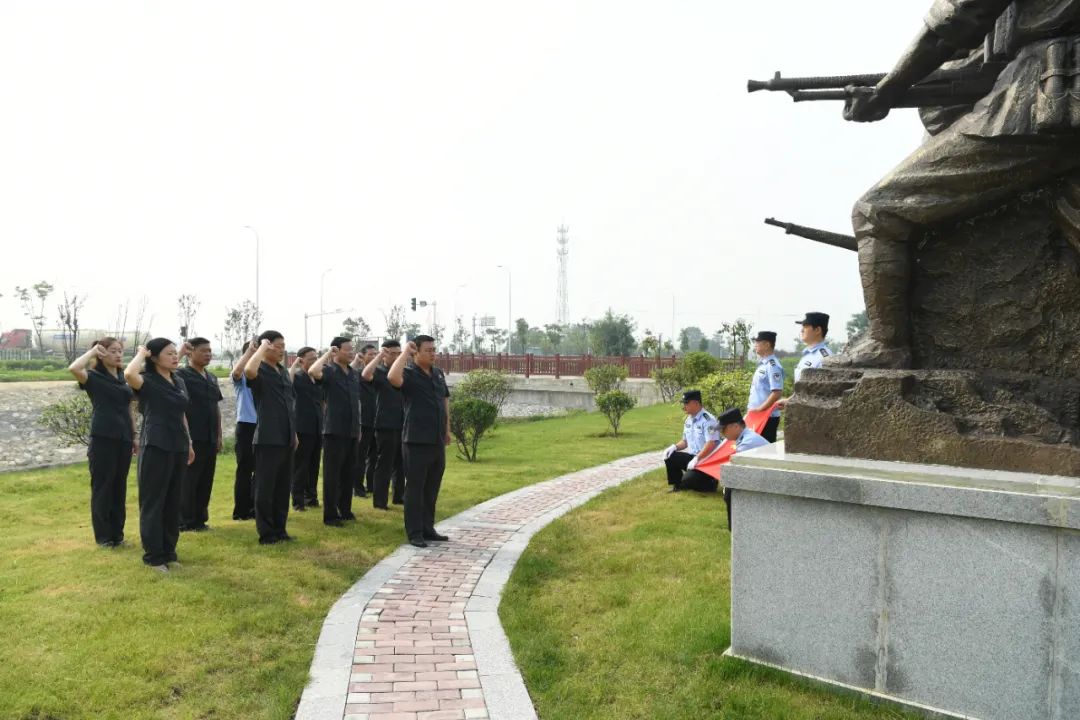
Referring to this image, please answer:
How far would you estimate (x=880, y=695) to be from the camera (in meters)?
2.97

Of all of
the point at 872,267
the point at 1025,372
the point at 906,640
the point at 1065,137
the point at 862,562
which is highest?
the point at 1065,137

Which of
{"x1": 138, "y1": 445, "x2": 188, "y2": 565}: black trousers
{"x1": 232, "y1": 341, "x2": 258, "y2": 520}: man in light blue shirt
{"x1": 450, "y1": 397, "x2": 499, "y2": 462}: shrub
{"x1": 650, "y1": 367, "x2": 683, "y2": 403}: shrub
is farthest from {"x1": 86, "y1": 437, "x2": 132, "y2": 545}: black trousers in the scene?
{"x1": 650, "y1": 367, "x2": 683, "y2": 403}: shrub

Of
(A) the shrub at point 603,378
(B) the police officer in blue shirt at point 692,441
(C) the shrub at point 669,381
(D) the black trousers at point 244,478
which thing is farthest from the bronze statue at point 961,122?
(C) the shrub at point 669,381

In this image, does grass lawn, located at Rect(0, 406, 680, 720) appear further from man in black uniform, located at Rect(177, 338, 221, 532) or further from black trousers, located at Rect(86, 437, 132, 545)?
man in black uniform, located at Rect(177, 338, 221, 532)

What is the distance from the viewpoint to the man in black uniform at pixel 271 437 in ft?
18.8

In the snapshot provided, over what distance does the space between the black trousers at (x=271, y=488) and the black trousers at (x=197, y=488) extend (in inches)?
30.2

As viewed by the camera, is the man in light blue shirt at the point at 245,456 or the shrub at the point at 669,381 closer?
the man in light blue shirt at the point at 245,456

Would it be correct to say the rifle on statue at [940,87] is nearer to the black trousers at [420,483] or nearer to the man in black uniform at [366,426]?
the black trousers at [420,483]

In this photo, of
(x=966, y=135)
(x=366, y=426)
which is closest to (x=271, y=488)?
(x=366, y=426)

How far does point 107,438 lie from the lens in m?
5.46

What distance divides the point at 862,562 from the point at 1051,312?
145 centimetres

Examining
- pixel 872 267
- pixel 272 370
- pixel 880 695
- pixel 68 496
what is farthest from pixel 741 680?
pixel 68 496

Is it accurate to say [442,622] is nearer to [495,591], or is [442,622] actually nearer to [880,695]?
[495,591]

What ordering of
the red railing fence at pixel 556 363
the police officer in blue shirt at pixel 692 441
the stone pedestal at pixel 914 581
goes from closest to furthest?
1. the stone pedestal at pixel 914 581
2. the police officer in blue shirt at pixel 692 441
3. the red railing fence at pixel 556 363
